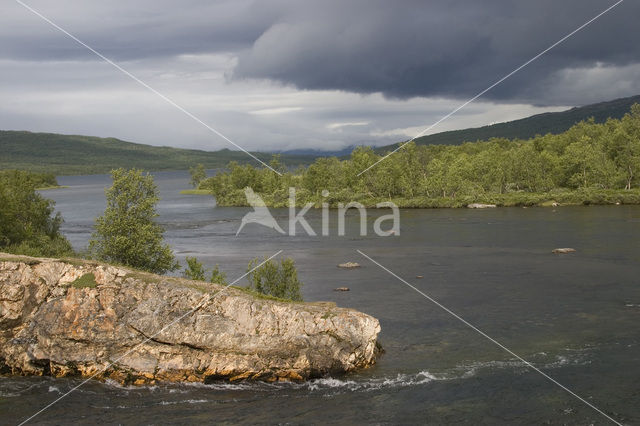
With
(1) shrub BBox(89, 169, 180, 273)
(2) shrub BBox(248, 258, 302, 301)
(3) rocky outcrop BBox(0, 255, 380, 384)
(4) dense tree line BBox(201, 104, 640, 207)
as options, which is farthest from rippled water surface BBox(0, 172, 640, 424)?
(4) dense tree line BBox(201, 104, 640, 207)

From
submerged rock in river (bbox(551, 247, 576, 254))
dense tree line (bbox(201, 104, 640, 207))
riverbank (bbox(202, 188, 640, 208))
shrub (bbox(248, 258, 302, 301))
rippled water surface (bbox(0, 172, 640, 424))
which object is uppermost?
dense tree line (bbox(201, 104, 640, 207))

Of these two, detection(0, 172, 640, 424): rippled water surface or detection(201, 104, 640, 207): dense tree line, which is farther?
detection(201, 104, 640, 207): dense tree line

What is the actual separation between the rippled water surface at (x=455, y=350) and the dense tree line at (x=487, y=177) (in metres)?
52.2

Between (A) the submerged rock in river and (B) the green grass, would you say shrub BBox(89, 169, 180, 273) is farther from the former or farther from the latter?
(A) the submerged rock in river

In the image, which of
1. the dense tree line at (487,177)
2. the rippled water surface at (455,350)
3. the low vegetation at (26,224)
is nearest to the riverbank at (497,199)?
the dense tree line at (487,177)

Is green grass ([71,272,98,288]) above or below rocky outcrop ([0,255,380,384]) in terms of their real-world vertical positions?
above

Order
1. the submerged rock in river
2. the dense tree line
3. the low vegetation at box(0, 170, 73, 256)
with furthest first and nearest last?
the dense tree line
the submerged rock in river
the low vegetation at box(0, 170, 73, 256)

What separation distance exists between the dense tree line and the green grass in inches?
3678

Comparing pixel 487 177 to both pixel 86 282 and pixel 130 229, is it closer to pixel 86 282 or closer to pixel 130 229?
pixel 130 229

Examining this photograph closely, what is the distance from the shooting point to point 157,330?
27000 mm

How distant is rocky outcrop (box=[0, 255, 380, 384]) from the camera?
26391mm

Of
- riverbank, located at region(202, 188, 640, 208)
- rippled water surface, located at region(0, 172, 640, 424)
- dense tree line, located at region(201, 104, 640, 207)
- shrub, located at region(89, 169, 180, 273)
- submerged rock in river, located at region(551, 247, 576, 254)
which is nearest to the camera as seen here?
rippled water surface, located at region(0, 172, 640, 424)

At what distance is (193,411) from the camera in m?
23.2

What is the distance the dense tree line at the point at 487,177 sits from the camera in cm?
11462
